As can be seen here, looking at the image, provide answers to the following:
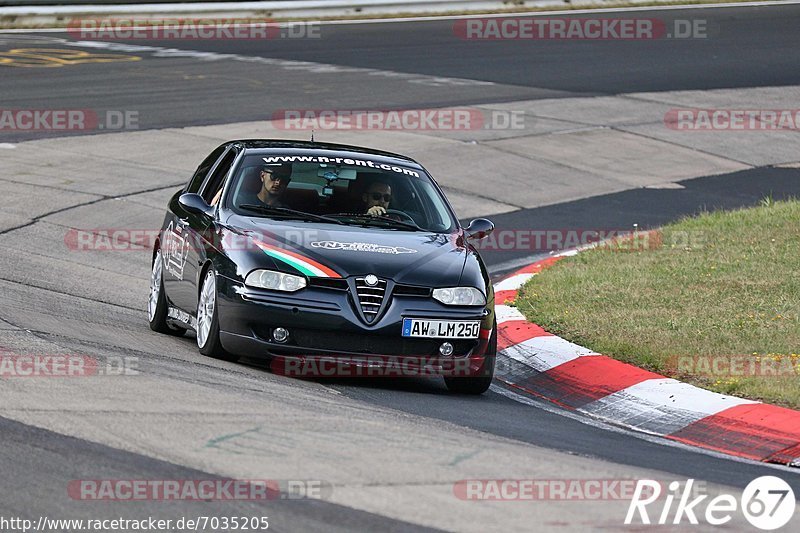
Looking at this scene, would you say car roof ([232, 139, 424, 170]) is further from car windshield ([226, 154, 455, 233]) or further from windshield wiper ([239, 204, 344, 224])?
windshield wiper ([239, 204, 344, 224])

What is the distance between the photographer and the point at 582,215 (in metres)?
16.9

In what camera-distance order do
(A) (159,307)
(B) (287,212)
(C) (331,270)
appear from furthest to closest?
(A) (159,307) → (B) (287,212) → (C) (331,270)

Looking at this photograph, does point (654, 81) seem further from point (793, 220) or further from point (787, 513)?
point (787, 513)

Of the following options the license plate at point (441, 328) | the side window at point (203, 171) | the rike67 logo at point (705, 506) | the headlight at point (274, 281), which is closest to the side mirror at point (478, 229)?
the license plate at point (441, 328)

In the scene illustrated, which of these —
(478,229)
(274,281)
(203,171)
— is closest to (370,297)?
(274,281)

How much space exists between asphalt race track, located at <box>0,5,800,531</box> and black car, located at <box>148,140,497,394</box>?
0.28 metres

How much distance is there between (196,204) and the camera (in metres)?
9.87

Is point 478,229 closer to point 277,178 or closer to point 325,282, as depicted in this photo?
point 277,178

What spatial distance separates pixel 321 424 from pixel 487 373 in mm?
2262

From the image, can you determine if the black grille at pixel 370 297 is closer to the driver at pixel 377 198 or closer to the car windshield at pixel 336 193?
the car windshield at pixel 336 193

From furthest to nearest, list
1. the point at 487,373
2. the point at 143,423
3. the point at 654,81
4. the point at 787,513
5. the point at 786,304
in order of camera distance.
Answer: the point at 654,81 → the point at 786,304 → the point at 487,373 → the point at 143,423 → the point at 787,513

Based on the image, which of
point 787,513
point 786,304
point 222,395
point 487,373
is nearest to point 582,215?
point 786,304

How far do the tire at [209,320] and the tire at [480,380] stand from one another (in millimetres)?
1406

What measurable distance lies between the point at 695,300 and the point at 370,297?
3288mm
